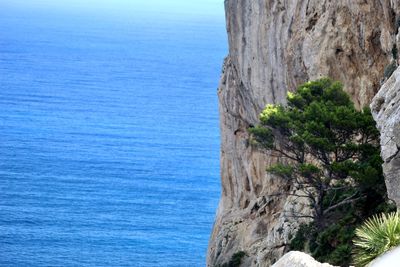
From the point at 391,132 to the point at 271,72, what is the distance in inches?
719

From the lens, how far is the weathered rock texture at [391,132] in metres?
20.9

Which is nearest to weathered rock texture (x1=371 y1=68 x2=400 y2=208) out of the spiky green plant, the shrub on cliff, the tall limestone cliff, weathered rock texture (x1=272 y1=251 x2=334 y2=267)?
the spiky green plant

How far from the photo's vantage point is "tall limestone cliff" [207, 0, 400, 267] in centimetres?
3209

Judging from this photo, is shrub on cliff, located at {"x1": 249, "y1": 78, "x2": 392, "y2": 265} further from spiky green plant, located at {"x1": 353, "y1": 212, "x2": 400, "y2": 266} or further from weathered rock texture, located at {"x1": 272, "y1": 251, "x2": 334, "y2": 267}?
weathered rock texture, located at {"x1": 272, "y1": 251, "x2": 334, "y2": 267}

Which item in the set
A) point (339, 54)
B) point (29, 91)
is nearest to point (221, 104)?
point (339, 54)

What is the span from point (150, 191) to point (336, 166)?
55.5 m

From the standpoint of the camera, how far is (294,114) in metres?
29.2

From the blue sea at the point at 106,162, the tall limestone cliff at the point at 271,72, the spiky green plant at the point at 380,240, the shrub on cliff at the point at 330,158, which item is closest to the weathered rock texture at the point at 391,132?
the spiky green plant at the point at 380,240

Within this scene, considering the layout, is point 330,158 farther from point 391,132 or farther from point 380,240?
point 380,240

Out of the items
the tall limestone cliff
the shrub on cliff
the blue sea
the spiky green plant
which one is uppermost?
the blue sea

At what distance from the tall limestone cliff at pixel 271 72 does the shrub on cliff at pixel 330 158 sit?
93.3 inches

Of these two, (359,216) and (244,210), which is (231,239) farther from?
(359,216)

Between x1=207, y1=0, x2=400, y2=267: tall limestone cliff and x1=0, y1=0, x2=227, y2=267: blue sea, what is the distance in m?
22.4

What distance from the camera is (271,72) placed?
3909 cm
